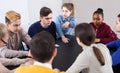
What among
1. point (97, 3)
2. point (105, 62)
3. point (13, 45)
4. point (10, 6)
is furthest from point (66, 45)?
point (97, 3)

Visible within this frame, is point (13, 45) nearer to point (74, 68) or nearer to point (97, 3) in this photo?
point (74, 68)

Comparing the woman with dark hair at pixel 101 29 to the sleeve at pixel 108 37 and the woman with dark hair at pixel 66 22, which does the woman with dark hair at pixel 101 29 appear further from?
the woman with dark hair at pixel 66 22

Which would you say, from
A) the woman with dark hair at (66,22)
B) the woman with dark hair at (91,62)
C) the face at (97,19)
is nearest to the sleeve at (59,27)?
the woman with dark hair at (66,22)

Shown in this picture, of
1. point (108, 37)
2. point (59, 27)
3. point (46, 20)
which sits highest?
point (46, 20)

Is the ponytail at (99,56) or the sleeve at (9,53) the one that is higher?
the ponytail at (99,56)

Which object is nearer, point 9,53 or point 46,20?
point 9,53

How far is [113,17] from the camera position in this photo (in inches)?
163

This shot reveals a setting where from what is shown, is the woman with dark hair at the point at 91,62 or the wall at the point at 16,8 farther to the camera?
the wall at the point at 16,8

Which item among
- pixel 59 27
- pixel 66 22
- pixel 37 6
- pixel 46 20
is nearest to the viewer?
pixel 46 20

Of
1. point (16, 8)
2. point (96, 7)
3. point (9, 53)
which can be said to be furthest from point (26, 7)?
point (9, 53)

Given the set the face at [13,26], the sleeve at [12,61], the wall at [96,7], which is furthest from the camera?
the wall at [96,7]

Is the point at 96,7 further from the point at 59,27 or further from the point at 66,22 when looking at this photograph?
the point at 59,27

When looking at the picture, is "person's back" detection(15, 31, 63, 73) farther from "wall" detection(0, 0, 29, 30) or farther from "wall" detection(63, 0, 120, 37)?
"wall" detection(63, 0, 120, 37)

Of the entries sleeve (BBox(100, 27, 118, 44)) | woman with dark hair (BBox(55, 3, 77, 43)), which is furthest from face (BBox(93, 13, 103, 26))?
woman with dark hair (BBox(55, 3, 77, 43))
